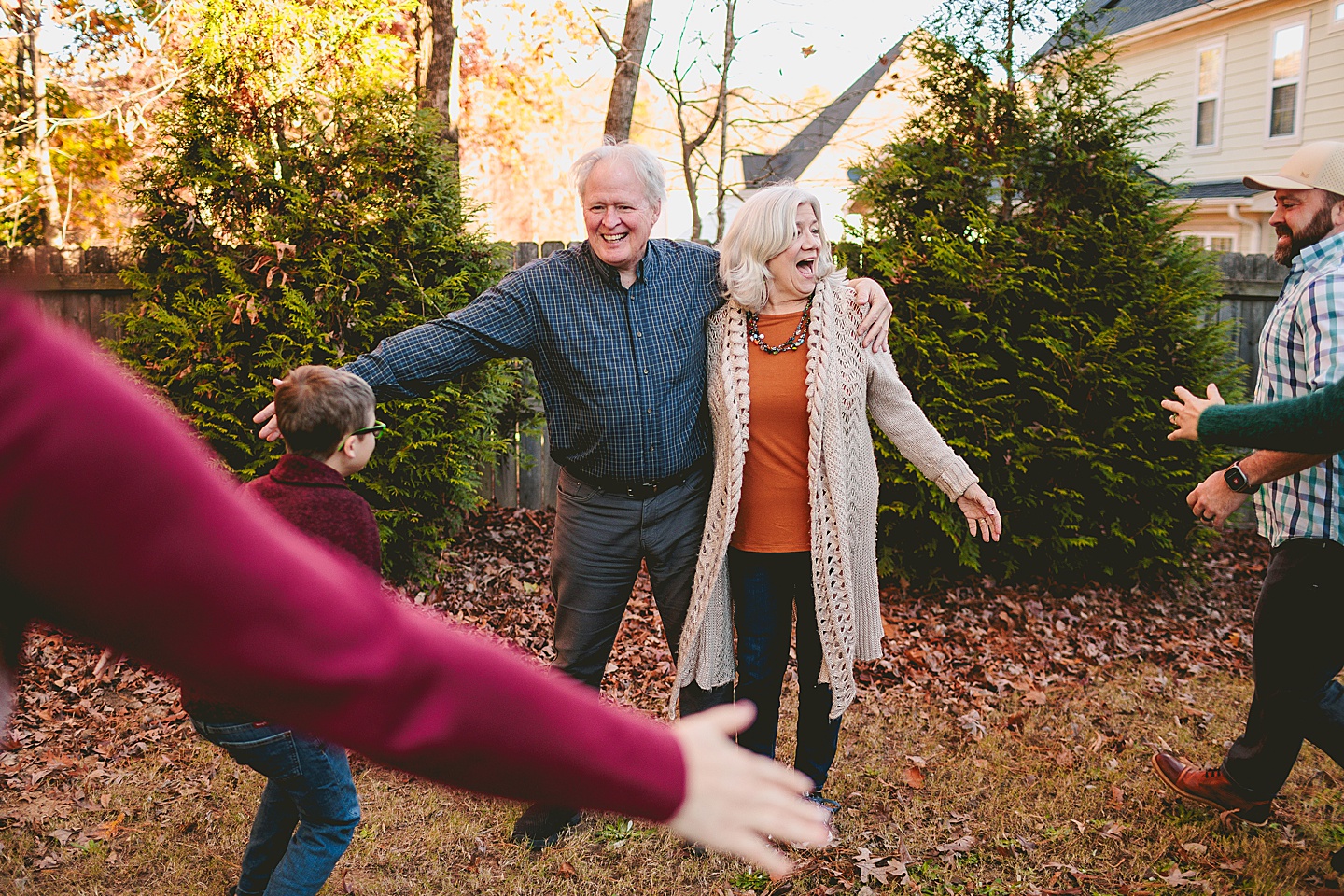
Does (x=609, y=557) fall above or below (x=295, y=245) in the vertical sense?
below

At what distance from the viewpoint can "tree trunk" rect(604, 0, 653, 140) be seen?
26.7ft

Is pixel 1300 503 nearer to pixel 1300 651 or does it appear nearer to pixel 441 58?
pixel 1300 651

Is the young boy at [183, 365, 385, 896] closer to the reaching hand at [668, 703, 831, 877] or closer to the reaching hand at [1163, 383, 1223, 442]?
the reaching hand at [668, 703, 831, 877]

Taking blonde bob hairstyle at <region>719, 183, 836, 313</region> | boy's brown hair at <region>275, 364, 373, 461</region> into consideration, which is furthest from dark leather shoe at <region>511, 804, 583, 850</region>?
blonde bob hairstyle at <region>719, 183, 836, 313</region>

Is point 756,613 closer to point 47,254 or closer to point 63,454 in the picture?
point 63,454

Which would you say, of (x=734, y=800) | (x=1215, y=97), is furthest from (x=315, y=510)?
(x=1215, y=97)

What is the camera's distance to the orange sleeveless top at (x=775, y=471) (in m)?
3.54

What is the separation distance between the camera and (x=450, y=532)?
19.9ft

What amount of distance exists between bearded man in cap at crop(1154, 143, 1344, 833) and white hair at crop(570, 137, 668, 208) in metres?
2.22

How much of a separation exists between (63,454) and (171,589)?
0.35 ft

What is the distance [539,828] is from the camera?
3658 mm

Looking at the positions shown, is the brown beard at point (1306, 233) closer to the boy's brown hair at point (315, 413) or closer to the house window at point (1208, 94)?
the boy's brown hair at point (315, 413)

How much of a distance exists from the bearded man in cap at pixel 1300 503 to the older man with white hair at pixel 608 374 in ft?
4.45

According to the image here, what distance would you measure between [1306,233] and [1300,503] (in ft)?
3.14
